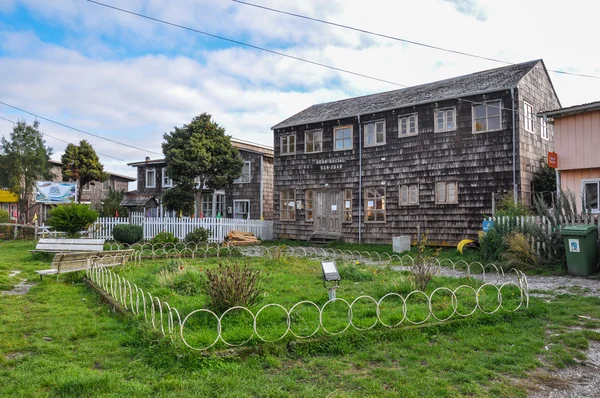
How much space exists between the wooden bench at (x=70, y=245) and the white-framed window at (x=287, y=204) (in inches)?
436

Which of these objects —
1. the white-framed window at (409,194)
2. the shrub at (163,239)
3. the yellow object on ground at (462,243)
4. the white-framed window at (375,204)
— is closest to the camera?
the yellow object on ground at (462,243)

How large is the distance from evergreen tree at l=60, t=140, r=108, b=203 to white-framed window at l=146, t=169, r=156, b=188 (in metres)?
3.33

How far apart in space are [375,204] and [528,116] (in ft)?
23.2

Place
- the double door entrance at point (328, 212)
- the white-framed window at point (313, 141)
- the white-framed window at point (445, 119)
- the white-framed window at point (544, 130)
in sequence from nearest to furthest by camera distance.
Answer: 1. the white-framed window at point (445, 119)
2. the white-framed window at point (544, 130)
3. the double door entrance at point (328, 212)
4. the white-framed window at point (313, 141)

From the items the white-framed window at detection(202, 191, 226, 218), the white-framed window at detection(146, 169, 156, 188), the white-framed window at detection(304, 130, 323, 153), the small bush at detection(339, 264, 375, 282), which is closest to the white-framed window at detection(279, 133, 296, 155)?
the white-framed window at detection(304, 130, 323, 153)

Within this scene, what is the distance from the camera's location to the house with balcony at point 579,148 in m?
14.2

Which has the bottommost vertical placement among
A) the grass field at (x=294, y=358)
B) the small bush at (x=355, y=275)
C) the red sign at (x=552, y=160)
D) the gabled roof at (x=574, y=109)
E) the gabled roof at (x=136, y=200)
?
the grass field at (x=294, y=358)

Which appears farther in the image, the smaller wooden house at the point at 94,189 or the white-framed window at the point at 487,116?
the smaller wooden house at the point at 94,189

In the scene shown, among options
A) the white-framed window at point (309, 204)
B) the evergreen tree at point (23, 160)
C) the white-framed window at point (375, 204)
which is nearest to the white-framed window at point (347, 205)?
the white-framed window at point (375, 204)

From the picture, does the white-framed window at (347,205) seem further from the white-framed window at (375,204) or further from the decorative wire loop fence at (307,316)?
the decorative wire loop fence at (307,316)

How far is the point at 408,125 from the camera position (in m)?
19.1

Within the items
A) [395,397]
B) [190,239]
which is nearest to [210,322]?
[395,397]

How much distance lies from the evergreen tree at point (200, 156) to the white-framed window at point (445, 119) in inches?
438

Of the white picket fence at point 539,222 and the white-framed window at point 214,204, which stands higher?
the white-framed window at point 214,204
